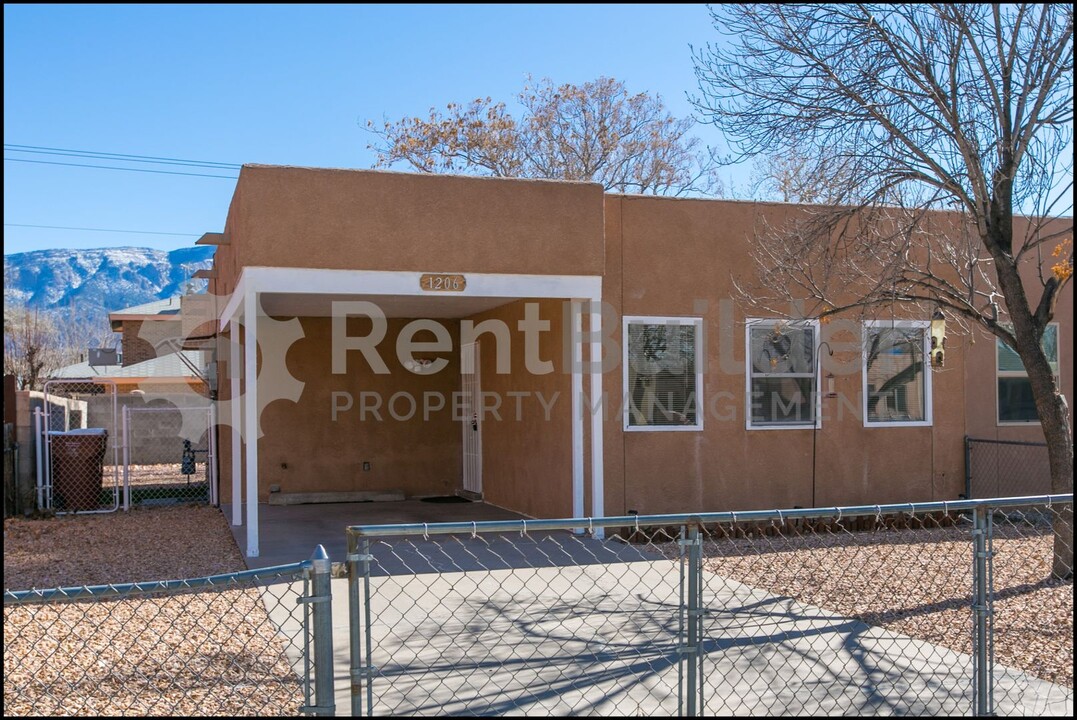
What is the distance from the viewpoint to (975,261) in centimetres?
845

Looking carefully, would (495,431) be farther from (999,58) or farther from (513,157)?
(513,157)

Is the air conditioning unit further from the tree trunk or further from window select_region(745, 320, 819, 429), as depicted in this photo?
the tree trunk

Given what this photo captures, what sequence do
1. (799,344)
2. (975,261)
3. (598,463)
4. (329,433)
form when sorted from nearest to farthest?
(975,261) < (598,463) < (799,344) < (329,433)

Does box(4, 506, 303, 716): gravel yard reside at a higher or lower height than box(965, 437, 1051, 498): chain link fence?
lower

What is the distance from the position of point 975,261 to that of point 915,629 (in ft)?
11.0

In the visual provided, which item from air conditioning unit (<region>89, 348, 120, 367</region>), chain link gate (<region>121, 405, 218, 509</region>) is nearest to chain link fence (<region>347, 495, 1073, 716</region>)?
chain link gate (<region>121, 405, 218, 509</region>)

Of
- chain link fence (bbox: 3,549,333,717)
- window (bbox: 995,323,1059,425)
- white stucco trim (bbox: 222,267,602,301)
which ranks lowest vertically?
chain link fence (bbox: 3,549,333,717)

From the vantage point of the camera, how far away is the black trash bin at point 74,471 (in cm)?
1336

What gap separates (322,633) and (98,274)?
6514 inches

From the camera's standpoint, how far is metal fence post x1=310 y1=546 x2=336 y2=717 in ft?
12.1

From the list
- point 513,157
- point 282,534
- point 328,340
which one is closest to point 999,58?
point 282,534

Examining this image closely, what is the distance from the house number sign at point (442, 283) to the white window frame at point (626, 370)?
1929 millimetres

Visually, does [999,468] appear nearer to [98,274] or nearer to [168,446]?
[168,446]

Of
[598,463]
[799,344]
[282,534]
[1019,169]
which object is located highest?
[1019,169]
